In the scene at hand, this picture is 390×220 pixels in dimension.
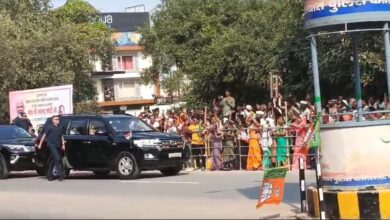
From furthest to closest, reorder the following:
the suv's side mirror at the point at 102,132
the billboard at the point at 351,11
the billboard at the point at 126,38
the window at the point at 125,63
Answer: the billboard at the point at 126,38 → the window at the point at 125,63 → the suv's side mirror at the point at 102,132 → the billboard at the point at 351,11

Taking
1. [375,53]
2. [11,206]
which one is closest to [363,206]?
[11,206]

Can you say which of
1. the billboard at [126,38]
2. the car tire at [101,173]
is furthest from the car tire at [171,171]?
the billboard at [126,38]

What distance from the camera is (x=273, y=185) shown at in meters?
10.9

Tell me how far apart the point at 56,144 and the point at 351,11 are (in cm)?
1147

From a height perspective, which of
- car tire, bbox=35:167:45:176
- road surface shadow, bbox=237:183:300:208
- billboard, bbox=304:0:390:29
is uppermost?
billboard, bbox=304:0:390:29

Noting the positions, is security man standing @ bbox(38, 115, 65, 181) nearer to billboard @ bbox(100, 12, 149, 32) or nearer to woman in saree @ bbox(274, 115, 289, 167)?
woman in saree @ bbox(274, 115, 289, 167)

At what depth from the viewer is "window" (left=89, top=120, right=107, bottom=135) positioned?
19.4m

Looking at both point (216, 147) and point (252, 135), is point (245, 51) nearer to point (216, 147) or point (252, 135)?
point (216, 147)

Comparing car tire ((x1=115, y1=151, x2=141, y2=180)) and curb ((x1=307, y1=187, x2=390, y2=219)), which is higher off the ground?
car tire ((x1=115, y1=151, x2=141, y2=180))

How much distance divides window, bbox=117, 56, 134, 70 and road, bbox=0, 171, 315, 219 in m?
63.1

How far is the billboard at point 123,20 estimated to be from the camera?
8538 cm

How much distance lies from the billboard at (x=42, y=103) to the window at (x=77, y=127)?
298 inches

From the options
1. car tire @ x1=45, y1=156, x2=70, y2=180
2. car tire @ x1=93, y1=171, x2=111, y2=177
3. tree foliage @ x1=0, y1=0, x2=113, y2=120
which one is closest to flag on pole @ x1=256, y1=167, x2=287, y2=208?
car tire @ x1=45, y1=156, x2=70, y2=180

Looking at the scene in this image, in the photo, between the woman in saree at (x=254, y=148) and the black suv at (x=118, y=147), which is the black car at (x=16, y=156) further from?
the woman in saree at (x=254, y=148)
